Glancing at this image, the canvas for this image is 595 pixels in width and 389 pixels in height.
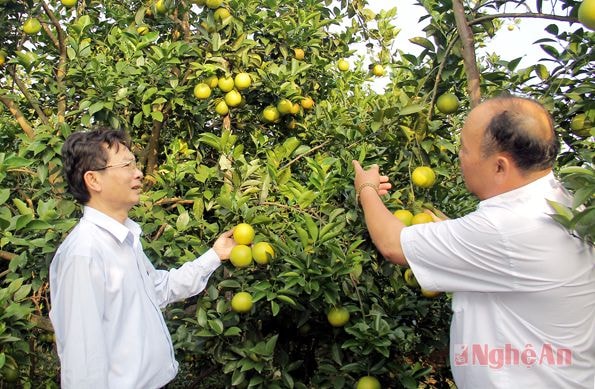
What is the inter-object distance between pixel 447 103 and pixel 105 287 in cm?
120

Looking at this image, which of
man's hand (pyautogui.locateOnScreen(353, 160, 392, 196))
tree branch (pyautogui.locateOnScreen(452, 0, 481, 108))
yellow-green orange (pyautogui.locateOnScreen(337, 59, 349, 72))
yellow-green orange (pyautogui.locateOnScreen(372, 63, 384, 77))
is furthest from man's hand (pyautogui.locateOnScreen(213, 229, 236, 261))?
yellow-green orange (pyautogui.locateOnScreen(372, 63, 384, 77))

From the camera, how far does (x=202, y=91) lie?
288cm

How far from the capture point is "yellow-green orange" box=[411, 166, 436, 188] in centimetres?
188

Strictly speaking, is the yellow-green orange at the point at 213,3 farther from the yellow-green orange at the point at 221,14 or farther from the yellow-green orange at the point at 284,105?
the yellow-green orange at the point at 284,105

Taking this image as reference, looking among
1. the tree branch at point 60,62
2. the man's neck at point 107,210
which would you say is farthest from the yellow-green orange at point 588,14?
the tree branch at point 60,62

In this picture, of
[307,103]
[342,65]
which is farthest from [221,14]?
[342,65]

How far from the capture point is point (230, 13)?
9.37ft

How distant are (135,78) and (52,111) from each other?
93 centimetres

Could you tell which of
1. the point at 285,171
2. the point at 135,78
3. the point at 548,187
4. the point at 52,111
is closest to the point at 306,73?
the point at 135,78

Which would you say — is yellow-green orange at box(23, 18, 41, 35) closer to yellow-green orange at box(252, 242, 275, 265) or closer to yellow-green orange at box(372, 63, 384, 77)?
yellow-green orange at box(252, 242, 275, 265)

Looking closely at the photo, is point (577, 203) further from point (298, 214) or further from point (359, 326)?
point (298, 214)

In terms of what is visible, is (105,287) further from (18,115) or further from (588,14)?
(18,115)

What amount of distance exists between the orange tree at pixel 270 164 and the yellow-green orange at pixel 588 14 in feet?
0.17

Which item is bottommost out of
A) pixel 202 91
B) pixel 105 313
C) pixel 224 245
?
pixel 224 245
